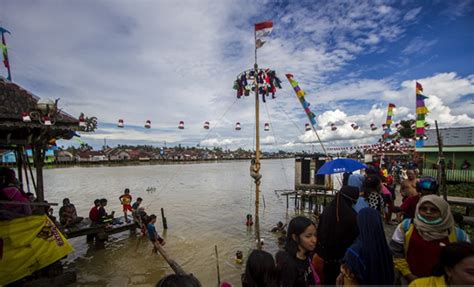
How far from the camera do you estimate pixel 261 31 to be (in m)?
9.49

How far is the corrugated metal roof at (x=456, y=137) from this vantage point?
61.7ft

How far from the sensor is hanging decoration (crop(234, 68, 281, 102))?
9.43 metres

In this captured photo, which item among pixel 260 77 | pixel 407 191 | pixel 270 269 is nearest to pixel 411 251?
pixel 270 269

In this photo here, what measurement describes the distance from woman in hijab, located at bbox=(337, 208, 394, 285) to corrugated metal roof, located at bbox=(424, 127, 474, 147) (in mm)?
22475

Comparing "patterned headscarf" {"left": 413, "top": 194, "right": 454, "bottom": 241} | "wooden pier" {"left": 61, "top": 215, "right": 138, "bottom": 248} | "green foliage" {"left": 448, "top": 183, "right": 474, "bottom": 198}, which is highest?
"patterned headscarf" {"left": 413, "top": 194, "right": 454, "bottom": 241}

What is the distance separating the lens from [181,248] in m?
11.1

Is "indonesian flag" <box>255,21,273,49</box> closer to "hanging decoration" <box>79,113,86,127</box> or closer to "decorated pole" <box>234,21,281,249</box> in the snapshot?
"decorated pole" <box>234,21,281,249</box>

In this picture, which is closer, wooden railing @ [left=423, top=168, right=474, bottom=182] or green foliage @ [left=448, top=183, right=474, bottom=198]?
green foliage @ [left=448, top=183, right=474, bottom=198]

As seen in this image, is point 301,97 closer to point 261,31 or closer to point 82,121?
point 261,31

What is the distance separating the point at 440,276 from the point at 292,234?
1.31m

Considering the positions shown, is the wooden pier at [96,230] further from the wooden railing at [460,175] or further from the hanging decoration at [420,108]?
the wooden railing at [460,175]

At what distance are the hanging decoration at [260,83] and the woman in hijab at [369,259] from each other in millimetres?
7604

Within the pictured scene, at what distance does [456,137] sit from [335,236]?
2354 cm

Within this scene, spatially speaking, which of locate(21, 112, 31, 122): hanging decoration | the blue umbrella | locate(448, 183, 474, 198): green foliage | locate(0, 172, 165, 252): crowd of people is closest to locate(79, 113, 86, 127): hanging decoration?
locate(21, 112, 31, 122): hanging decoration
